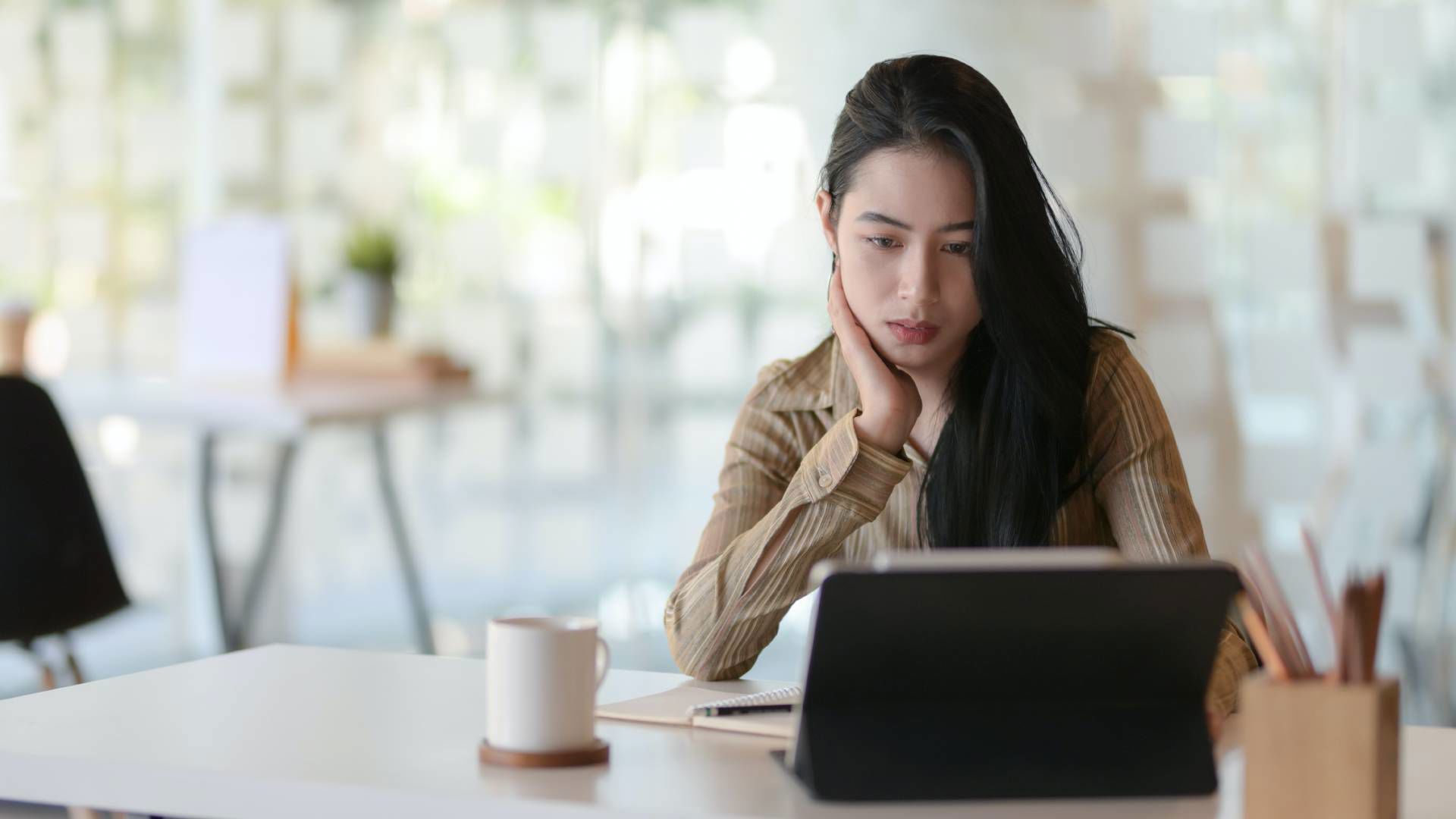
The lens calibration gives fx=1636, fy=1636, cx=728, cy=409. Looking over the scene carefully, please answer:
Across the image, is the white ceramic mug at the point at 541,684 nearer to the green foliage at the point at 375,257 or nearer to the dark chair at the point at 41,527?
the dark chair at the point at 41,527

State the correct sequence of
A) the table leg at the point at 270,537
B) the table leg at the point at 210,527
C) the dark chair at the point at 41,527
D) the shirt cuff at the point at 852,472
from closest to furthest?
the shirt cuff at the point at 852,472
the dark chair at the point at 41,527
the table leg at the point at 210,527
the table leg at the point at 270,537

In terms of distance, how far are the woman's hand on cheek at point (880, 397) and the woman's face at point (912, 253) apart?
4 cm

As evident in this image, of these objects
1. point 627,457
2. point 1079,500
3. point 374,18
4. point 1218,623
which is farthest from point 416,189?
point 1218,623

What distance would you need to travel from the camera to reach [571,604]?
14.6 feet

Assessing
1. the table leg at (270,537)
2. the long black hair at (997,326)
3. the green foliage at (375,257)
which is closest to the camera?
the long black hair at (997,326)

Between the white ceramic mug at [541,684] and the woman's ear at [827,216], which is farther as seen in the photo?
the woman's ear at [827,216]

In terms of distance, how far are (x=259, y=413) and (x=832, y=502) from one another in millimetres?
1909

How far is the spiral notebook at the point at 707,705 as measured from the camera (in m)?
1.22

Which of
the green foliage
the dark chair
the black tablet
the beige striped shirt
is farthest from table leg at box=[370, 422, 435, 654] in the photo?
the black tablet

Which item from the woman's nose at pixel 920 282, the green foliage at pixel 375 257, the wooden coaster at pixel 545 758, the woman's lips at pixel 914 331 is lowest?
the wooden coaster at pixel 545 758

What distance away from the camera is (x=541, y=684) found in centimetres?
109

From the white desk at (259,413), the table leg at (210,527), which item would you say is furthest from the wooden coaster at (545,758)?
the table leg at (210,527)

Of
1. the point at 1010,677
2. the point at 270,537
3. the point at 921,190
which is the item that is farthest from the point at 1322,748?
the point at 270,537

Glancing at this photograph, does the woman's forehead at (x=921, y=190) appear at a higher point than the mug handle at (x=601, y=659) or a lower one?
higher
